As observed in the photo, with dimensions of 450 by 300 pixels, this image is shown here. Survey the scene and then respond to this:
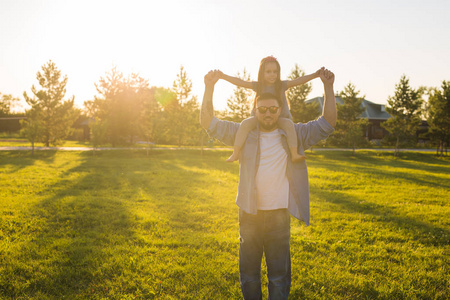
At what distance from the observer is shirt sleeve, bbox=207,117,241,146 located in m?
3.24

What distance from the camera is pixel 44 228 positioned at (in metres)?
6.61

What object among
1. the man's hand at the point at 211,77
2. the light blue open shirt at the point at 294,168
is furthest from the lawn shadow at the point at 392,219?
the man's hand at the point at 211,77

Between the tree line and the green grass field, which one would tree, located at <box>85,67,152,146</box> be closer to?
the tree line

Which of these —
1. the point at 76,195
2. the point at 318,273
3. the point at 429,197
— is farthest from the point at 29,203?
the point at 429,197

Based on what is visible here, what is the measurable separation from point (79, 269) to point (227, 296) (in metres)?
2.54

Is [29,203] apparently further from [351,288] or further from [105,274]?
[351,288]

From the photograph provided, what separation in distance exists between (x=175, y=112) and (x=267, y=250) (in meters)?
29.3

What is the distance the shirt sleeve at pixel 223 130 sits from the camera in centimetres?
324

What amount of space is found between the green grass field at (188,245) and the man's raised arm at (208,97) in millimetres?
2634

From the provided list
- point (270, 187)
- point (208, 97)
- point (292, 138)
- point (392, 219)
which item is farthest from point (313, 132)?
point (392, 219)

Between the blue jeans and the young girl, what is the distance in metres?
0.68

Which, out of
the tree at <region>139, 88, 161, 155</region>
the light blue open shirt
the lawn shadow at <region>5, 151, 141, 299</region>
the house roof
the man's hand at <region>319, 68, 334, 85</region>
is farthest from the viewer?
the house roof

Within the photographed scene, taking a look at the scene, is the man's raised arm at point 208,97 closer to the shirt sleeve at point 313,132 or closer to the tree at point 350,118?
the shirt sleeve at point 313,132

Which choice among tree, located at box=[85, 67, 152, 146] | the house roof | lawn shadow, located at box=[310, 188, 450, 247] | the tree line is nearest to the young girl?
lawn shadow, located at box=[310, 188, 450, 247]
